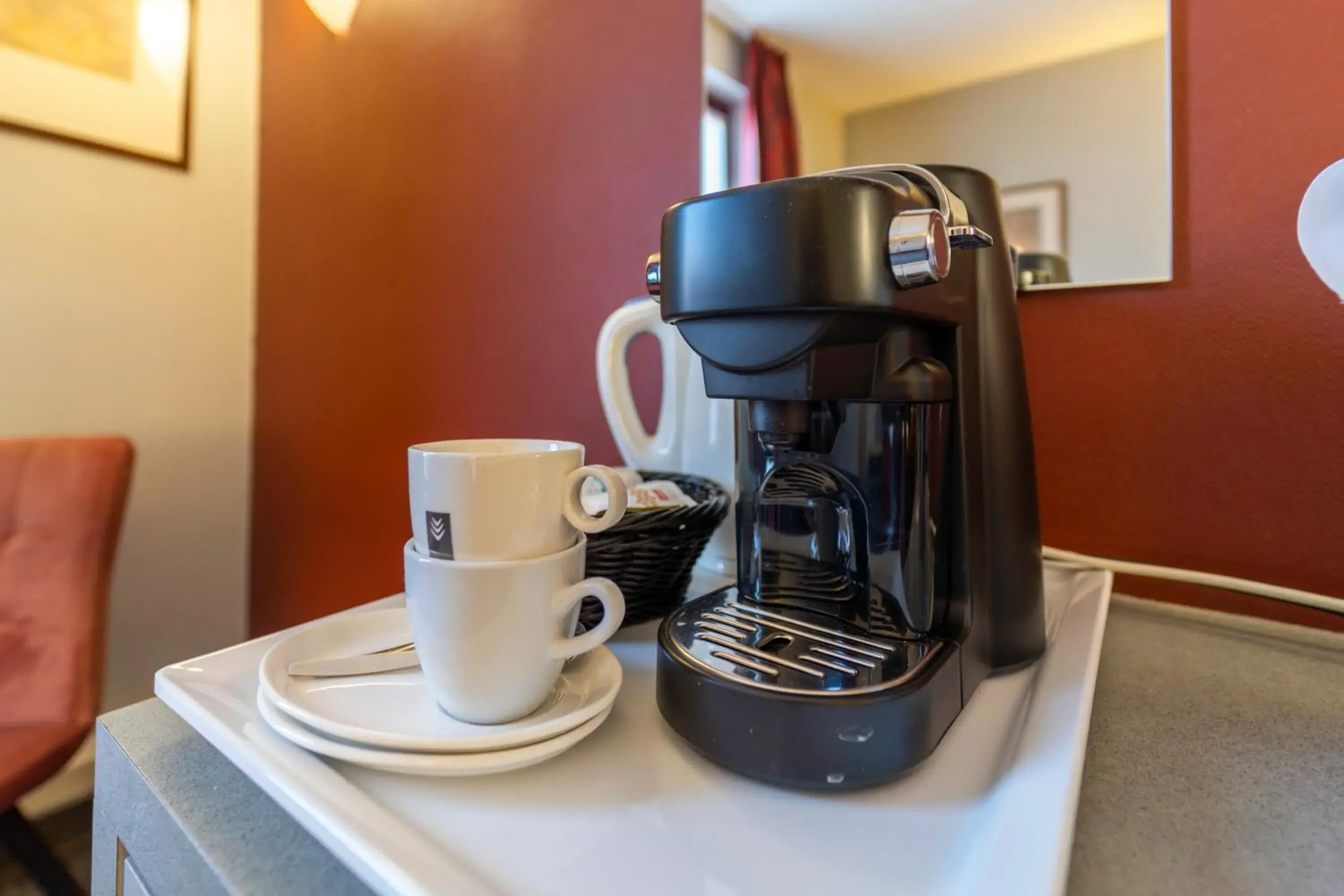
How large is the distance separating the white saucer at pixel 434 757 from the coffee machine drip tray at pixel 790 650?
0.08 m

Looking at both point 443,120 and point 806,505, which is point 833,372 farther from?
point 443,120

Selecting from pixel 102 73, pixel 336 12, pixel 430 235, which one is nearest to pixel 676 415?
pixel 430 235

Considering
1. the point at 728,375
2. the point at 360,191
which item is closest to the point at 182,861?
the point at 728,375

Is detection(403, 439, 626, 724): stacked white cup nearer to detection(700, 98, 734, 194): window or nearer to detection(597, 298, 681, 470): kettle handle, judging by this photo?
detection(597, 298, 681, 470): kettle handle

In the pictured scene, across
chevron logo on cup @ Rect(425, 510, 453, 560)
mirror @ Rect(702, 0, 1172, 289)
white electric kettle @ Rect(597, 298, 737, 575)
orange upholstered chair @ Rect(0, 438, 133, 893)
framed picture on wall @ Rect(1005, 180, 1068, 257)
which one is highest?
mirror @ Rect(702, 0, 1172, 289)

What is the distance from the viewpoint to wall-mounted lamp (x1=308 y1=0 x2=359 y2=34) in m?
1.30

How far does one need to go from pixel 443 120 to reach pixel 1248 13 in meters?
1.06

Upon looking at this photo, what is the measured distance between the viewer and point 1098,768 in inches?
14.0

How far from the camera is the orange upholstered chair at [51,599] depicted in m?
0.86

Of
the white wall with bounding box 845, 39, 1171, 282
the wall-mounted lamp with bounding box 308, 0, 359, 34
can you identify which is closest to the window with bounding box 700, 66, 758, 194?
the white wall with bounding box 845, 39, 1171, 282

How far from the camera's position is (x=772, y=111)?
880mm

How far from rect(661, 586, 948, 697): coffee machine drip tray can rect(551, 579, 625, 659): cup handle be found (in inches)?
1.5

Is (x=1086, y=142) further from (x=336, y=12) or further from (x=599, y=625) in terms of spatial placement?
(x=336, y=12)

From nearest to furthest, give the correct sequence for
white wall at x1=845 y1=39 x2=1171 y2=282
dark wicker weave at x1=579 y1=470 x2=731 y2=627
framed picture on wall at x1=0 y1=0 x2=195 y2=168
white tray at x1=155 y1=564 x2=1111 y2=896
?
white tray at x1=155 y1=564 x2=1111 y2=896 < dark wicker weave at x1=579 y1=470 x2=731 y2=627 < white wall at x1=845 y1=39 x2=1171 y2=282 < framed picture on wall at x1=0 y1=0 x2=195 y2=168
